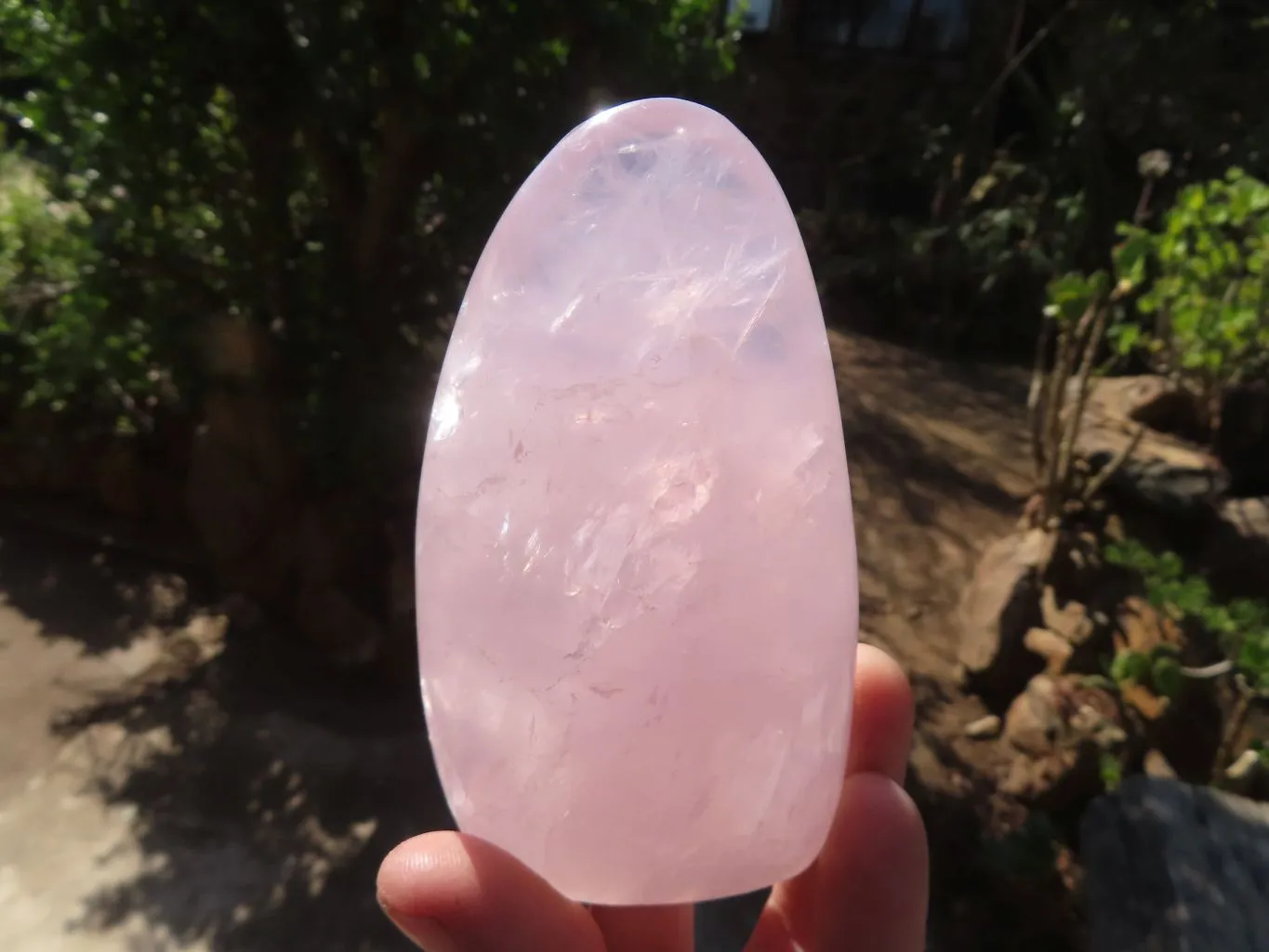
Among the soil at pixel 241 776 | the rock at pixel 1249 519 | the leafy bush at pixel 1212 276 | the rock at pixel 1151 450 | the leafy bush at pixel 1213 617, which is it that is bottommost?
the soil at pixel 241 776

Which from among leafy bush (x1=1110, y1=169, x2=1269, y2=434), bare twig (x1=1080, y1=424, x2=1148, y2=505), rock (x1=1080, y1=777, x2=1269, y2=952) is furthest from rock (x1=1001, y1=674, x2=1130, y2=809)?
leafy bush (x1=1110, y1=169, x2=1269, y2=434)

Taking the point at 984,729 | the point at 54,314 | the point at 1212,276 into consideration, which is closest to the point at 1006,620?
the point at 984,729

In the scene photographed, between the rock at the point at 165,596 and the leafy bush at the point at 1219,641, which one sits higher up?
the leafy bush at the point at 1219,641

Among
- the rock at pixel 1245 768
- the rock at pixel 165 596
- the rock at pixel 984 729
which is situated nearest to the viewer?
the rock at pixel 1245 768

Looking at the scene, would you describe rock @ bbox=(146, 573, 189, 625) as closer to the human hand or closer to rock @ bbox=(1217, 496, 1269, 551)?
the human hand

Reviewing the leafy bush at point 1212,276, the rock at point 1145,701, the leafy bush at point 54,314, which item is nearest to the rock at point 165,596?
the leafy bush at point 54,314

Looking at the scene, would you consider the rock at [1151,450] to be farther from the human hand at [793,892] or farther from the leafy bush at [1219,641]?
the human hand at [793,892]
